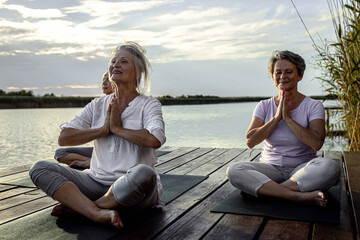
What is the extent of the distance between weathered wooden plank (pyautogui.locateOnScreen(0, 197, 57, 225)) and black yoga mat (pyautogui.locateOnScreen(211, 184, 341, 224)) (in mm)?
1149

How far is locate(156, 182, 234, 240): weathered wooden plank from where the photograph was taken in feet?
5.56

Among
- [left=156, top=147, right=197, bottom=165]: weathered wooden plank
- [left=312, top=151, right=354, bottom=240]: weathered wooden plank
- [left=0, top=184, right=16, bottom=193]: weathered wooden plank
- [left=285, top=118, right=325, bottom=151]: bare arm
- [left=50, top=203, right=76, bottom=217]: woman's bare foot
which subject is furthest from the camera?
[left=156, top=147, right=197, bottom=165]: weathered wooden plank

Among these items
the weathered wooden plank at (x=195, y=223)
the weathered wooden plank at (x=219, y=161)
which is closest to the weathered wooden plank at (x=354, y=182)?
the weathered wooden plank at (x=195, y=223)

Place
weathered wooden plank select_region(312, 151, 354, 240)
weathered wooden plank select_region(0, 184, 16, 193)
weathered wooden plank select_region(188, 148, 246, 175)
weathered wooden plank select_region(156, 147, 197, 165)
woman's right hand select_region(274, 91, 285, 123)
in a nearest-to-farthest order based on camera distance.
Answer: weathered wooden plank select_region(312, 151, 354, 240) < woman's right hand select_region(274, 91, 285, 123) < weathered wooden plank select_region(0, 184, 16, 193) < weathered wooden plank select_region(188, 148, 246, 175) < weathered wooden plank select_region(156, 147, 197, 165)

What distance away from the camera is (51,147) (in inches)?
251

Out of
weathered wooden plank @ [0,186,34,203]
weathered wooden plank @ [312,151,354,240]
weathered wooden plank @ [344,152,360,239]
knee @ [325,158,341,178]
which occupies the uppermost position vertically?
knee @ [325,158,341,178]

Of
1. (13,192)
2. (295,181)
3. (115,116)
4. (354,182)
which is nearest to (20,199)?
(13,192)

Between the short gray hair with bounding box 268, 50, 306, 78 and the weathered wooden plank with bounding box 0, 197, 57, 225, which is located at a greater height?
the short gray hair with bounding box 268, 50, 306, 78

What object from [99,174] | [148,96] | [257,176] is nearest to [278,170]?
[257,176]

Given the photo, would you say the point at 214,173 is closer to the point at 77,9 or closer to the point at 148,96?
the point at 148,96

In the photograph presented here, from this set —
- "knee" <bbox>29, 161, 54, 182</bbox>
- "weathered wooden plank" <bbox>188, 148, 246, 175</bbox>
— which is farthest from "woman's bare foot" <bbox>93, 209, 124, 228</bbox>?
"weathered wooden plank" <bbox>188, 148, 246, 175</bbox>

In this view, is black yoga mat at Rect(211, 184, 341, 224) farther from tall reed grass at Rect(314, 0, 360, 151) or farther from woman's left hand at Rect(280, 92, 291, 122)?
tall reed grass at Rect(314, 0, 360, 151)

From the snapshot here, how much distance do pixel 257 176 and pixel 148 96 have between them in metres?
0.85

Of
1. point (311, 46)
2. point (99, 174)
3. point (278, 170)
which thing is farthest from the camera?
point (311, 46)
